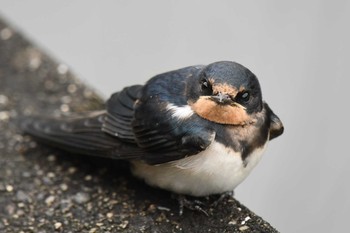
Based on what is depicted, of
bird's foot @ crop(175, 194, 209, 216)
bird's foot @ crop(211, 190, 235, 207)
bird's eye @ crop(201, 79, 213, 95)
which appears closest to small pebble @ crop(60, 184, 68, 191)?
bird's foot @ crop(175, 194, 209, 216)

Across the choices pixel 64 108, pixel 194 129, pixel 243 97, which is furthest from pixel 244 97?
pixel 64 108

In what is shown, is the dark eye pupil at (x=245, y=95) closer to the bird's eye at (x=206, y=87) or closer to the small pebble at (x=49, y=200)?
the bird's eye at (x=206, y=87)

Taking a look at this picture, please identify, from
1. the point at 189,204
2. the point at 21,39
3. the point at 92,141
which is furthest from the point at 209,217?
the point at 21,39

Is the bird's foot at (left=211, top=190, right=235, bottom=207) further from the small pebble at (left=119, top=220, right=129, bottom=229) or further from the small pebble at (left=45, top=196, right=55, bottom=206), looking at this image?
the small pebble at (left=45, top=196, right=55, bottom=206)

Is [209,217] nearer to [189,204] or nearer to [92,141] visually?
[189,204]

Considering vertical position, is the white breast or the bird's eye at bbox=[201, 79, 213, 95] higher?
the bird's eye at bbox=[201, 79, 213, 95]

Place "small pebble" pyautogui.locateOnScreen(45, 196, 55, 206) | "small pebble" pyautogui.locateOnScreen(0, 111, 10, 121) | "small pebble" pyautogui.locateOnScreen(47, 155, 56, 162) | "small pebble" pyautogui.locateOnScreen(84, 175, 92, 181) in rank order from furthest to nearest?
"small pebble" pyautogui.locateOnScreen(0, 111, 10, 121), "small pebble" pyautogui.locateOnScreen(47, 155, 56, 162), "small pebble" pyautogui.locateOnScreen(84, 175, 92, 181), "small pebble" pyautogui.locateOnScreen(45, 196, 55, 206)

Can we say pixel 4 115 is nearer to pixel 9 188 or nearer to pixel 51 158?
pixel 51 158

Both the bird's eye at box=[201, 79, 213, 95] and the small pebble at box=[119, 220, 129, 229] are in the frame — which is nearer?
the bird's eye at box=[201, 79, 213, 95]
